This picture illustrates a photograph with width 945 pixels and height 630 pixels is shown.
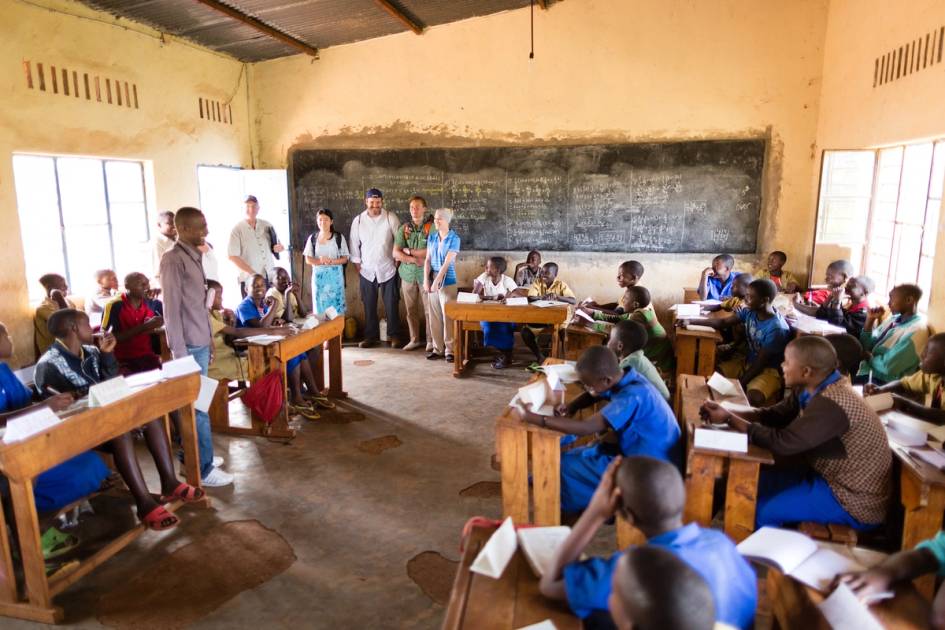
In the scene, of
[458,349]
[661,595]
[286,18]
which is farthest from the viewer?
[286,18]

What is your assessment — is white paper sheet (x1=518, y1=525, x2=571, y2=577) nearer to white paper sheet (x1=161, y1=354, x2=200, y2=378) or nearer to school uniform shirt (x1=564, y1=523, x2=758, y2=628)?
school uniform shirt (x1=564, y1=523, x2=758, y2=628)

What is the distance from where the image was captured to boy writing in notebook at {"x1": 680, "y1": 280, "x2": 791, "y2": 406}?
4.18 metres

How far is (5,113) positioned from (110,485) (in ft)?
10.4

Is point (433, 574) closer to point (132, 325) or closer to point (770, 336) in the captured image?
point (770, 336)

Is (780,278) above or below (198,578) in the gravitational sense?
above

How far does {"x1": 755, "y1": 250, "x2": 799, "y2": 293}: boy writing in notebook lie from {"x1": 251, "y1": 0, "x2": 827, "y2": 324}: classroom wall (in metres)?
0.35

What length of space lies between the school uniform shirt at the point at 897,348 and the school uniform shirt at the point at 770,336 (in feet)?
1.85

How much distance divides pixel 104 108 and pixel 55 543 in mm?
4241

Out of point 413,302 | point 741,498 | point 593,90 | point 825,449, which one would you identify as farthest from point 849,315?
point 413,302

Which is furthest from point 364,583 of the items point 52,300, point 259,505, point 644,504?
point 52,300

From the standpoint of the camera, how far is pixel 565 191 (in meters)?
7.33

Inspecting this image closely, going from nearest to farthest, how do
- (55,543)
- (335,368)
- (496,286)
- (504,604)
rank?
(504,604), (55,543), (335,368), (496,286)

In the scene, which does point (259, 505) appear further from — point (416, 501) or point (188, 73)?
point (188, 73)

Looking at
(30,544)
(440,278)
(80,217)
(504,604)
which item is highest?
(80,217)
